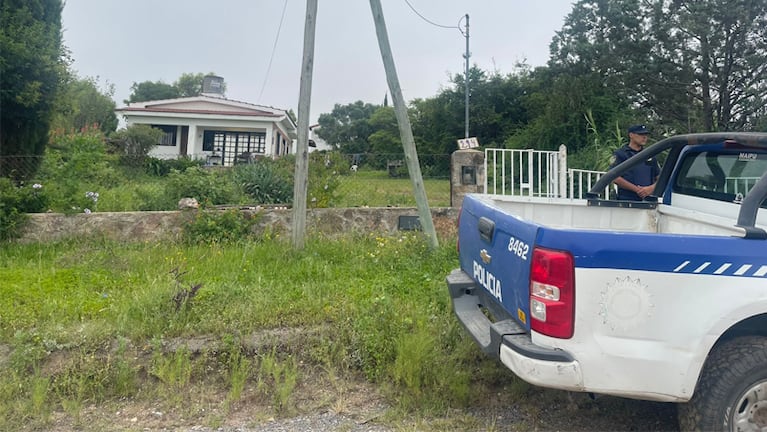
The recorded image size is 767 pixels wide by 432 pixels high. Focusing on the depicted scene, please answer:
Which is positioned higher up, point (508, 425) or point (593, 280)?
point (593, 280)

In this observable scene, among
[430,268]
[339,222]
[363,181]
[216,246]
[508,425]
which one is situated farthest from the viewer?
[363,181]

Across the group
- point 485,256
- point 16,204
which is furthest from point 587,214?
point 16,204

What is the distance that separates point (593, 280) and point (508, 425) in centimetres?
120

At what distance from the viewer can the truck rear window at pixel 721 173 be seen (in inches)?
122

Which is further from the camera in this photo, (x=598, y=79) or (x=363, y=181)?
(x=598, y=79)

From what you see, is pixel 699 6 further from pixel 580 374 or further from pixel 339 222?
pixel 580 374

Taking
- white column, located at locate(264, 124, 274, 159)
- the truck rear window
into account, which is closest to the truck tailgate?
the truck rear window

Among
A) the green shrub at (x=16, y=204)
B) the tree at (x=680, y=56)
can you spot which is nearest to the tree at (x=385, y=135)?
the tree at (x=680, y=56)

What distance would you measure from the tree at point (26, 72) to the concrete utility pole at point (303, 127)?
398 centimetres

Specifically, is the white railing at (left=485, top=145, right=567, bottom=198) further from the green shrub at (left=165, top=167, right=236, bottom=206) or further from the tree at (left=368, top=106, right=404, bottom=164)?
the tree at (left=368, top=106, right=404, bottom=164)

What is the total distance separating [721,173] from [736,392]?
172 cm

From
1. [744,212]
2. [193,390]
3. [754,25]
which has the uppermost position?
[754,25]

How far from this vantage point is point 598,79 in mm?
19609

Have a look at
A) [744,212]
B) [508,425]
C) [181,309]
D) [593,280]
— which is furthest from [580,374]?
[181,309]
